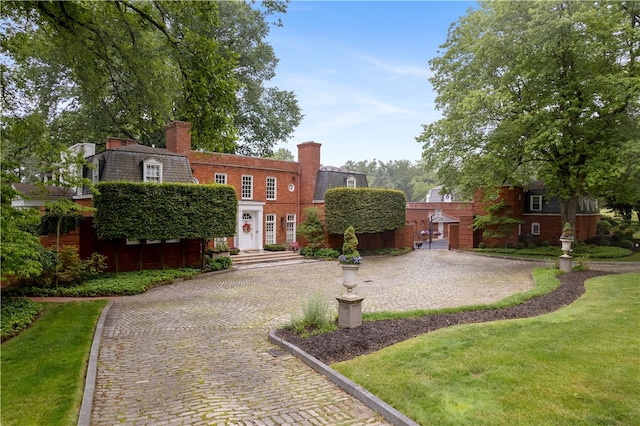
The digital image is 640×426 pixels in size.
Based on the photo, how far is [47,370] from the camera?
6.25 m

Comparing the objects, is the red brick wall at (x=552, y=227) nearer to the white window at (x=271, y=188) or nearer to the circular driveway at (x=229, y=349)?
the circular driveway at (x=229, y=349)

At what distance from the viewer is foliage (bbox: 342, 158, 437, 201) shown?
7819 centimetres

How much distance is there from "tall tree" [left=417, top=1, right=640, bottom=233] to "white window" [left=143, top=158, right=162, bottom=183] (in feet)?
51.6

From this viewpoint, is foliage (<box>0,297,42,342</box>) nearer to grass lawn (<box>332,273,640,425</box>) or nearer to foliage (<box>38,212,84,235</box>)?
foliage (<box>38,212,84,235</box>)

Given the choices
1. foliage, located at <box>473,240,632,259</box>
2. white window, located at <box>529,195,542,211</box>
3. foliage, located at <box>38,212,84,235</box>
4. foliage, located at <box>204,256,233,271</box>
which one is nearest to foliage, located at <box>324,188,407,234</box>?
foliage, located at <box>204,256,233,271</box>

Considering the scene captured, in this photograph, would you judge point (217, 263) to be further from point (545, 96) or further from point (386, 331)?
point (545, 96)

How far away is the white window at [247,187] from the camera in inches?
1009

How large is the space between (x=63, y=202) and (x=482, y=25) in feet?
73.7

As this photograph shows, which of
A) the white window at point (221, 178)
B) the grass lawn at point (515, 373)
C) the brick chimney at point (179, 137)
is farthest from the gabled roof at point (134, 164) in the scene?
the grass lawn at point (515, 373)

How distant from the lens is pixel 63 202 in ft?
44.1

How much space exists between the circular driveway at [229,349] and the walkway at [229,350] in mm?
18

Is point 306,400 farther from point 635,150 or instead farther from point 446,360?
point 635,150

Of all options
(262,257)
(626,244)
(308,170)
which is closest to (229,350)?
(262,257)

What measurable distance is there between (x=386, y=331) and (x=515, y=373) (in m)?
2.98
